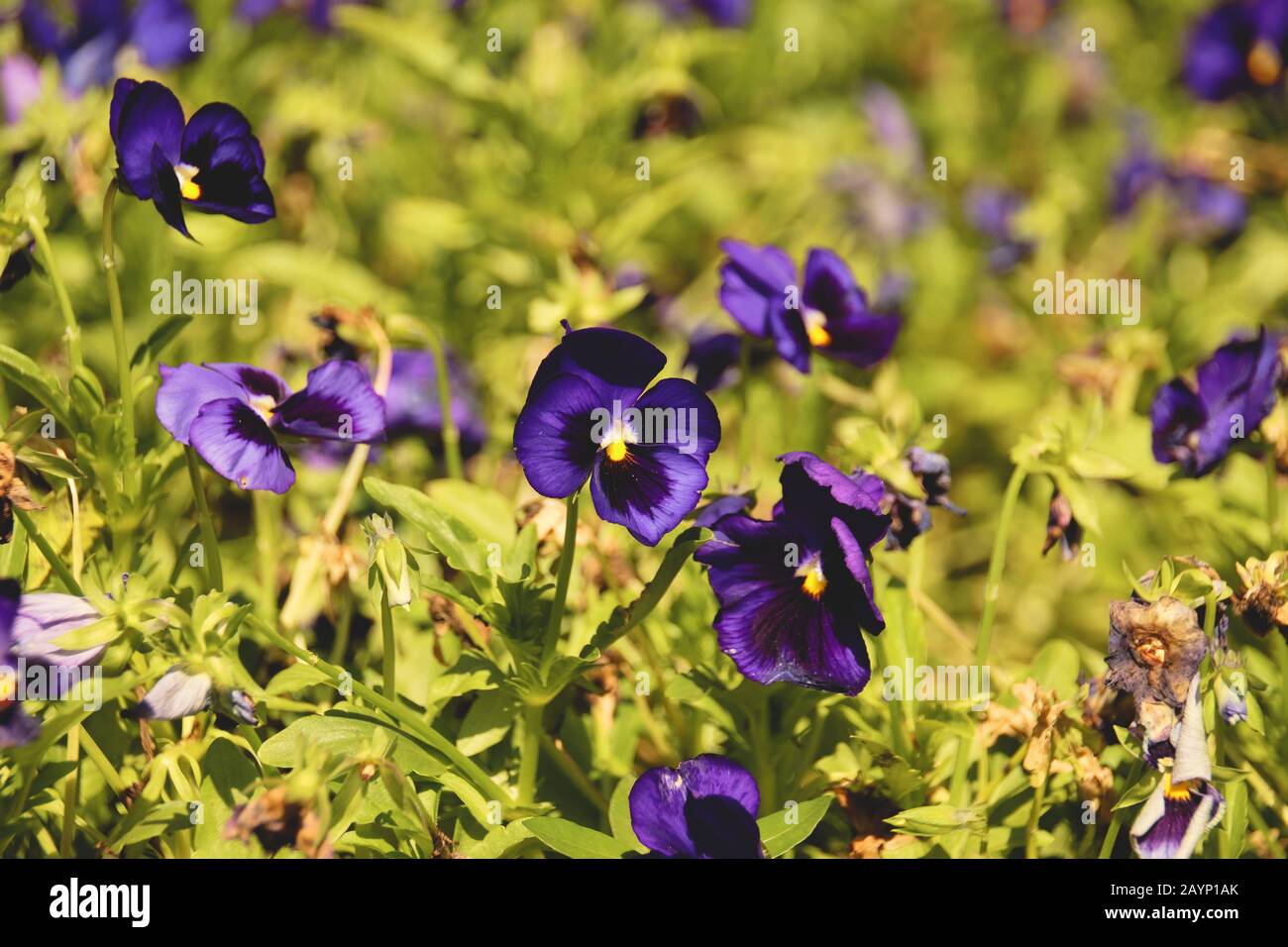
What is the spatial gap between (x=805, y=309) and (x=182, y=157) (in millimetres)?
788

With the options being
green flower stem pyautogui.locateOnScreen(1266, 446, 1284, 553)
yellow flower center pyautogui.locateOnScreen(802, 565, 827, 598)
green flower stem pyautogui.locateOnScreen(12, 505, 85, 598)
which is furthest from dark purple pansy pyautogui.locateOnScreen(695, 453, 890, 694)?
green flower stem pyautogui.locateOnScreen(12, 505, 85, 598)

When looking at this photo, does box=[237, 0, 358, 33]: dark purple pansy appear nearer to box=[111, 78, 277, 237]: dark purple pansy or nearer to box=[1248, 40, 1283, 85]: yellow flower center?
box=[111, 78, 277, 237]: dark purple pansy

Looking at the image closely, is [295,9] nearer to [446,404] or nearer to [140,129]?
[446,404]

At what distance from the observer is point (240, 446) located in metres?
1.33

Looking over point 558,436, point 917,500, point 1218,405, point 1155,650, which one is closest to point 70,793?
point 558,436

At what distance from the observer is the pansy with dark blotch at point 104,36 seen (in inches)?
97.9

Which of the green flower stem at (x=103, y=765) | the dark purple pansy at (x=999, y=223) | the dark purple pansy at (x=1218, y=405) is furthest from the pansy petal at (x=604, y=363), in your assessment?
the dark purple pansy at (x=999, y=223)

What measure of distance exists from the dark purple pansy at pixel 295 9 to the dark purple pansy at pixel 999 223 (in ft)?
5.52

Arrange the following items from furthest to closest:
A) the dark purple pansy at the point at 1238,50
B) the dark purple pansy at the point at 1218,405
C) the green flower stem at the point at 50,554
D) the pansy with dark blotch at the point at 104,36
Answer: the dark purple pansy at the point at 1238,50
the pansy with dark blotch at the point at 104,36
the dark purple pansy at the point at 1218,405
the green flower stem at the point at 50,554

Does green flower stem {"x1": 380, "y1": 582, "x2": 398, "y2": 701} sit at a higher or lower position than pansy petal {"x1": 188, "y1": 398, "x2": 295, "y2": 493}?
lower

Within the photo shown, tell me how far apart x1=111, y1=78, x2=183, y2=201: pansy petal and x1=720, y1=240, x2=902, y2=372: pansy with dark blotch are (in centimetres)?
68

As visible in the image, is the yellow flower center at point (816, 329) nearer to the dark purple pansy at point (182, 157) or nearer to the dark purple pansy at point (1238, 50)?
the dark purple pansy at point (182, 157)

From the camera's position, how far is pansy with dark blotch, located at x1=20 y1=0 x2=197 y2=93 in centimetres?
249

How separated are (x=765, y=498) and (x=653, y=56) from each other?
1169mm
